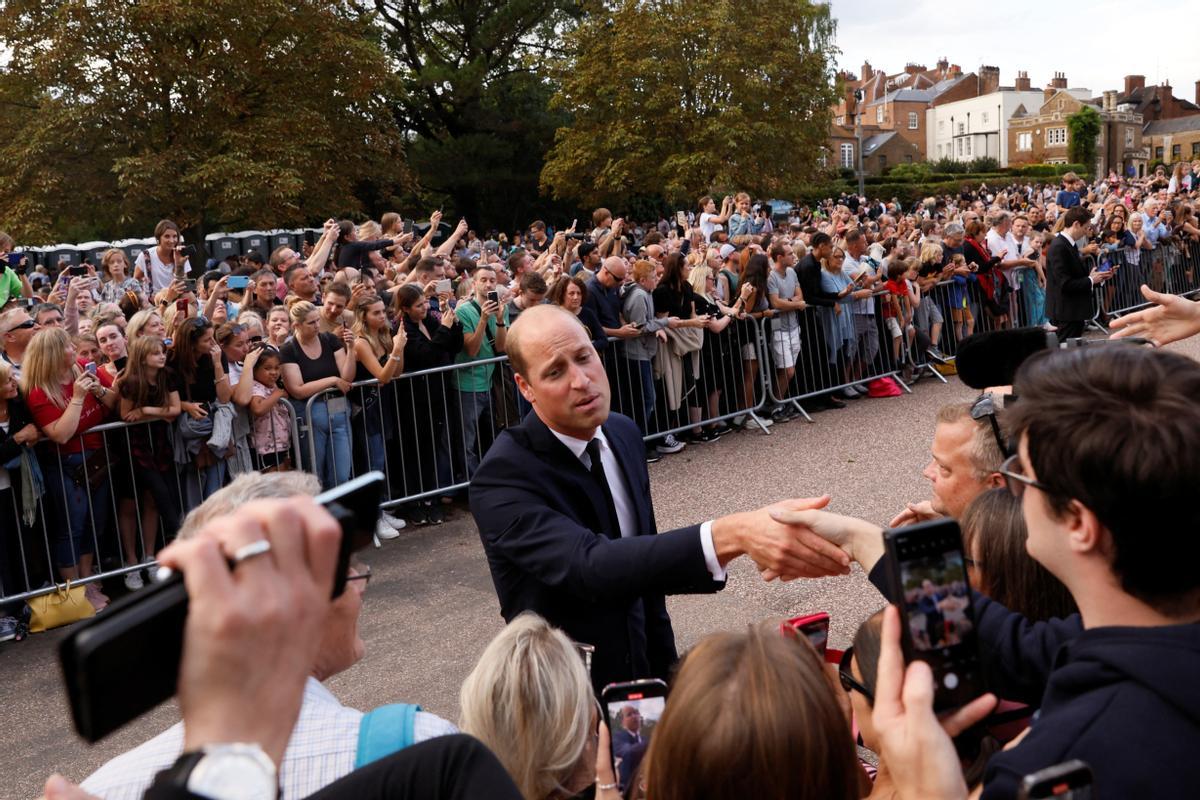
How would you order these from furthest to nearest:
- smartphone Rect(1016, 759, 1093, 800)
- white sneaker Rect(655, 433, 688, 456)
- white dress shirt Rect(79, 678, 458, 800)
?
1. white sneaker Rect(655, 433, 688, 456)
2. white dress shirt Rect(79, 678, 458, 800)
3. smartphone Rect(1016, 759, 1093, 800)

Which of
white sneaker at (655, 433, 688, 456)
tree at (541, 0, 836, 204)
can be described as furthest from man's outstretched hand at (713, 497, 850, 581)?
tree at (541, 0, 836, 204)

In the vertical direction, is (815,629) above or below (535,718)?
above

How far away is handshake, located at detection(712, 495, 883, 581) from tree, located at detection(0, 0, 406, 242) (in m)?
27.0

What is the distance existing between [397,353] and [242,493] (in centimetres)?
593

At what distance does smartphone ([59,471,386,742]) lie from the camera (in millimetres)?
935

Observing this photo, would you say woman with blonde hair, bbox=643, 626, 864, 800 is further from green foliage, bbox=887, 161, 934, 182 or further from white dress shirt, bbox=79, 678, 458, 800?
green foliage, bbox=887, 161, 934, 182

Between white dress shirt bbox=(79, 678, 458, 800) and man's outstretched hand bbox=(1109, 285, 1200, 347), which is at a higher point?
man's outstretched hand bbox=(1109, 285, 1200, 347)

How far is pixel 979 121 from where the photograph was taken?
113188 mm

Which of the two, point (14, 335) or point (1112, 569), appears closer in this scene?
point (1112, 569)

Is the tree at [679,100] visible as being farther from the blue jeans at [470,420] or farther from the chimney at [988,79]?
the chimney at [988,79]

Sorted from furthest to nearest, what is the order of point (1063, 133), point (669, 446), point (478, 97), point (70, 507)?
point (1063, 133) < point (478, 97) < point (669, 446) < point (70, 507)

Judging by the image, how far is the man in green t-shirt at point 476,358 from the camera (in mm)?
8781

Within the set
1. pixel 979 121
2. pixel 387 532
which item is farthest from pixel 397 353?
pixel 979 121

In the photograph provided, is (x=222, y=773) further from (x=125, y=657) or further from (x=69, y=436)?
(x=69, y=436)
